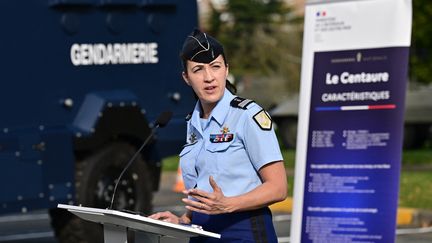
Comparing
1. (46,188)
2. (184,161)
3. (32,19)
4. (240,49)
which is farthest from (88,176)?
(240,49)

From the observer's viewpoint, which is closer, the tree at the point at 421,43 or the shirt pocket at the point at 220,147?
the shirt pocket at the point at 220,147

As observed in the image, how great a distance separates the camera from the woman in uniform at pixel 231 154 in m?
4.95

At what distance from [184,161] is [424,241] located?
8.47m

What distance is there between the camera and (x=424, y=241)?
43.7 ft

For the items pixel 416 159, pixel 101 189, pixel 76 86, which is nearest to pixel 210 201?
pixel 76 86

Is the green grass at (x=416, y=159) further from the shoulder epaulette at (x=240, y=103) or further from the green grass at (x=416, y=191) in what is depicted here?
the shoulder epaulette at (x=240, y=103)

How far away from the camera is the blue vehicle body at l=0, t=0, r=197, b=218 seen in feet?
37.9

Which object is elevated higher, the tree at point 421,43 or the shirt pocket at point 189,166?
the tree at point 421,43

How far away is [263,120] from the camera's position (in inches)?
197

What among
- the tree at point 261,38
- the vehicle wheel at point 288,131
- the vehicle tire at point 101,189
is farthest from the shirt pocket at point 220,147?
the tree at point 261,38

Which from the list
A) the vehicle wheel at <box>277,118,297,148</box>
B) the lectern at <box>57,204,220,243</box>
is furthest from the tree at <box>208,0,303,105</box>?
the lectern at <box>57,204,220,243</box>

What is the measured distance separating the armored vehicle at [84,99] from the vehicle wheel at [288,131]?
1507 cm

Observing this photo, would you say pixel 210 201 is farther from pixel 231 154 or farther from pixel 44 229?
pixel 44 229

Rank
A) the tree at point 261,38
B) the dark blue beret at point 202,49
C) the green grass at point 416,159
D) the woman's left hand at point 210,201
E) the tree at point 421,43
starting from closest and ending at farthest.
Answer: the woman's left hand at point 210,201, the dark blue beret at point 202,49, the green grass at point 416,159, the tree at point 421,43, the tree at point 261,38
